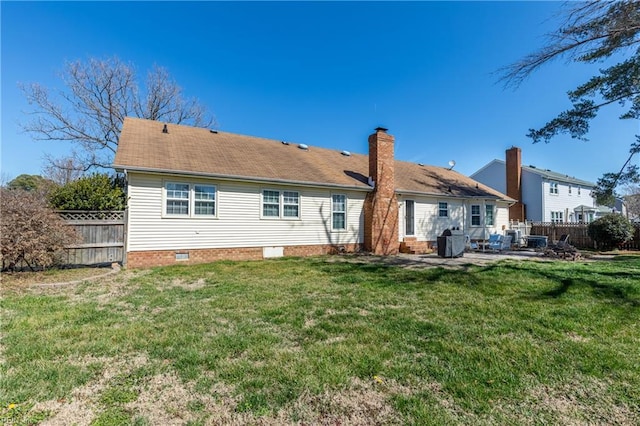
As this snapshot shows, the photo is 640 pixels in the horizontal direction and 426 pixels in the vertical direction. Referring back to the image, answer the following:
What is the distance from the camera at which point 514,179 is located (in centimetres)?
2655

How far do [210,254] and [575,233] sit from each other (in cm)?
2115

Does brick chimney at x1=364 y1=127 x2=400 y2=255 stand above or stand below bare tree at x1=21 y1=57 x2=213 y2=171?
below

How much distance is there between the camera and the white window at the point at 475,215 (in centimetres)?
1806

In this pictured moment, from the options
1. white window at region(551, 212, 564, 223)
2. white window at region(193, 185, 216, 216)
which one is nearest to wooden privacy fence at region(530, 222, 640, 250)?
white window at region(551, 212, 564, 223)

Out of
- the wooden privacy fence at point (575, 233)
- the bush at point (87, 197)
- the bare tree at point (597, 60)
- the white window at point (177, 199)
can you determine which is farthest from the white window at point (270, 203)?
the wooden privacy fence at point (575, 233)

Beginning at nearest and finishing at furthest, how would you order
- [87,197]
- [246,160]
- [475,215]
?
[87,197] < [246,160] < [475,215]

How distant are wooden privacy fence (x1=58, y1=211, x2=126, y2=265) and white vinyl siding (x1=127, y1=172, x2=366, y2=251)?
1.25 feet

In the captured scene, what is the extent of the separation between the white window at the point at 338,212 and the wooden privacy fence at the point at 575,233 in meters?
14.1

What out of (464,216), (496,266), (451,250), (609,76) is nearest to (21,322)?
(496,266)

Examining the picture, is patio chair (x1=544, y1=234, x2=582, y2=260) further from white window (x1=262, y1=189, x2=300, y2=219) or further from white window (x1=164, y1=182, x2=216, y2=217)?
white window (x1=164, y1=182, x2=216, y2=217)

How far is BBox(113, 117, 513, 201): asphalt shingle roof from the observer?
416 inches

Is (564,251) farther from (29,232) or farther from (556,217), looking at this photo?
(556,217)

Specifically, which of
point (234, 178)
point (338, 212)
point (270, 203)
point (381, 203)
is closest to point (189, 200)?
point (234, 178)

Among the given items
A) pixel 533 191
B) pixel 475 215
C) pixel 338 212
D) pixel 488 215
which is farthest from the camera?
pixel 533 191
